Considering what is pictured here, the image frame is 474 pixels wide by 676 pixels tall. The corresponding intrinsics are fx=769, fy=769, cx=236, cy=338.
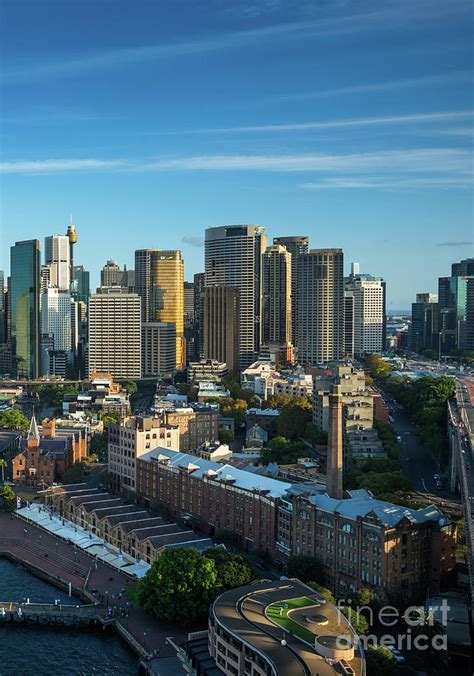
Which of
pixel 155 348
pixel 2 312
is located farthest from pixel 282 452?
pixel 2 312

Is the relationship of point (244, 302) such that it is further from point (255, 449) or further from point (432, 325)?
point (255, 449)

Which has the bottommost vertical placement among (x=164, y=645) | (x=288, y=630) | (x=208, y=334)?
(x=164, y=645)

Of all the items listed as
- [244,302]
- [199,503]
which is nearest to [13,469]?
[199,503]

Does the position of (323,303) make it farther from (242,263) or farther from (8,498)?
(8,498)

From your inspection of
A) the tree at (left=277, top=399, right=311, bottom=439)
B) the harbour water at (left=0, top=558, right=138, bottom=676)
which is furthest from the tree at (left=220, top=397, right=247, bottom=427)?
the harbour water at (left=0, top=558, right=138, bottom=676)

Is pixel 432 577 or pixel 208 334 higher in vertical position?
pixel 208 334
